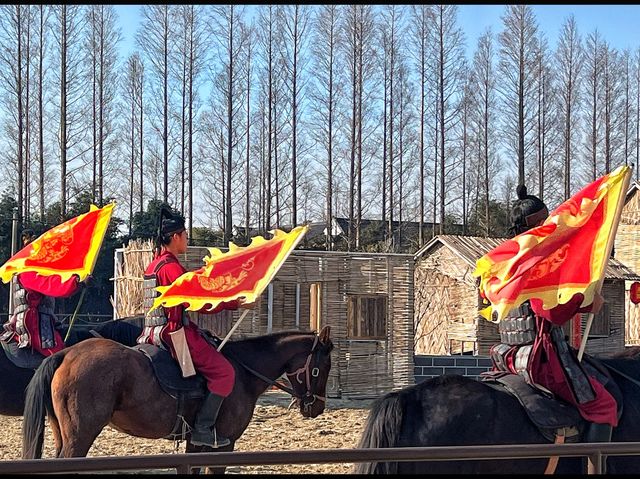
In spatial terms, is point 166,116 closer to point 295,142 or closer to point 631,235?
point 295,142

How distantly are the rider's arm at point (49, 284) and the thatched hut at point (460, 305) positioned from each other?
12.9 meters

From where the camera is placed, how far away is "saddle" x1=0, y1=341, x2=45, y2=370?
353 inches

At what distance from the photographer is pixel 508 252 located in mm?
5699

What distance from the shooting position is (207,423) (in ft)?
23.5

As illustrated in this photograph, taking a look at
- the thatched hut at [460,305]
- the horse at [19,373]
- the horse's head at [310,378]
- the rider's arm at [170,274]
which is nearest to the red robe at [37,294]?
the horse at [19,373]

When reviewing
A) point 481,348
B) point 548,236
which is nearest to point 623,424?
point 548,236

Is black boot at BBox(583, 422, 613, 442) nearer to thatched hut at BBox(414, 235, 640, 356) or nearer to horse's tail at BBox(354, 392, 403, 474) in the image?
horse's tail at BBox(354, 392, 403, 474)

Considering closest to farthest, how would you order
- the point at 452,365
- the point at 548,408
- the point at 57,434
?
the point at 548,408 → the point at 57,434 → the point at 452,365

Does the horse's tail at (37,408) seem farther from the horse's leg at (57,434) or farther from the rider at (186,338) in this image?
the rider at (186,338)

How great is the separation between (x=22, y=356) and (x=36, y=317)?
407 millimetres

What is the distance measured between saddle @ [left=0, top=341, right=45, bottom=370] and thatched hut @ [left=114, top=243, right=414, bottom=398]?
6.56 m

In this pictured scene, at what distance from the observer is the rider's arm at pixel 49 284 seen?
8719 millimetres

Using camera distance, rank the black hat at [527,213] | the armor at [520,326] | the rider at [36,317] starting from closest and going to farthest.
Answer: the armor at [520,326]
the black hat at [527,213]
the rider at [36,317]

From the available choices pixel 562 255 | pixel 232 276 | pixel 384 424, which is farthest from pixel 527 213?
pixel 232 276
